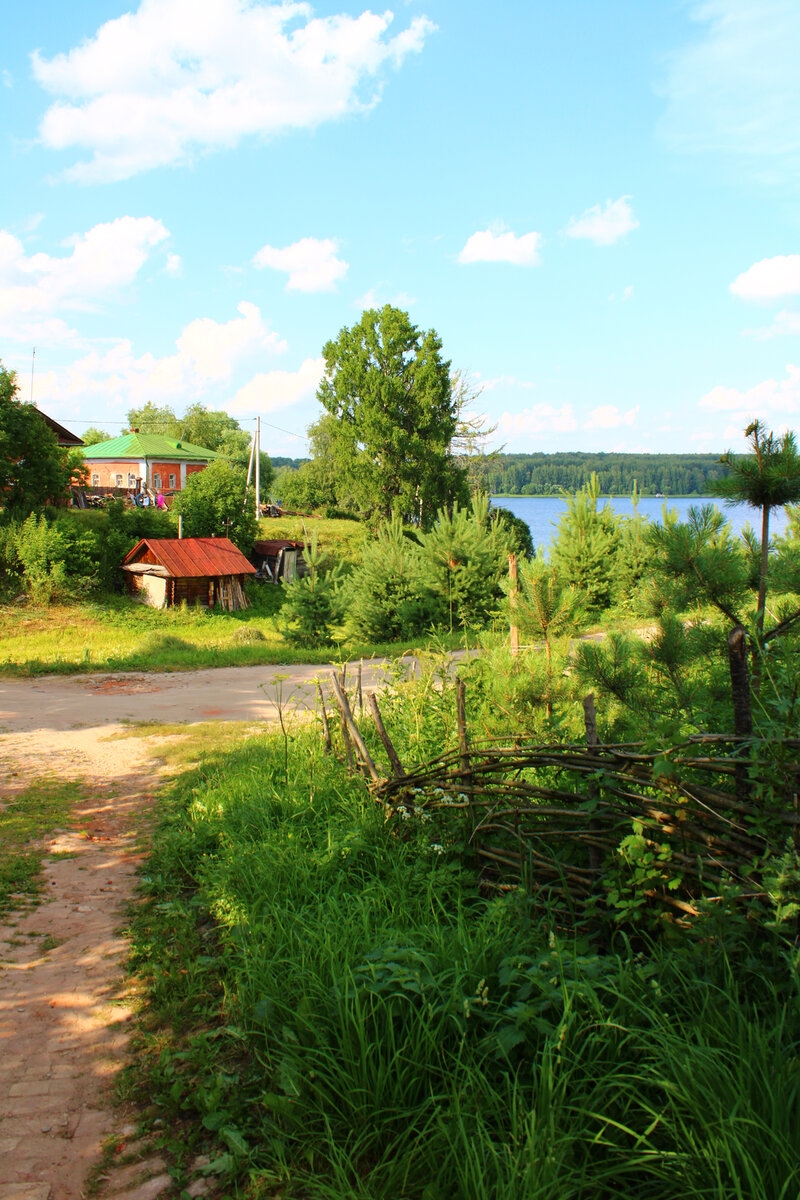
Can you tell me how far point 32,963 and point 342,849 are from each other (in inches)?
65.4

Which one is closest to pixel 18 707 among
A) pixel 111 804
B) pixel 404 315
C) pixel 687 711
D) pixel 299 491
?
pixel 111 804

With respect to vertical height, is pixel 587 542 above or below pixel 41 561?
above

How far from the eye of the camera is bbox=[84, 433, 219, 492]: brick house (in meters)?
A: 53.9

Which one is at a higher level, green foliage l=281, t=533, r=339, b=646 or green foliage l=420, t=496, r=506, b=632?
green foliage l=420, t=496, r=506, b=632

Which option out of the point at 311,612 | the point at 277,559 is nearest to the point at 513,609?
the point at 311,612

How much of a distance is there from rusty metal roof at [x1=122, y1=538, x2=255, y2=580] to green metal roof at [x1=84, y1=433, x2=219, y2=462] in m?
25.7

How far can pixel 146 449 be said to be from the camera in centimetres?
5438

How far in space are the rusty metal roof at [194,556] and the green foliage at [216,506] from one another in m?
3.03

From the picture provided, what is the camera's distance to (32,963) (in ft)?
12.9

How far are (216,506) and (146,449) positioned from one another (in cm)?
2278

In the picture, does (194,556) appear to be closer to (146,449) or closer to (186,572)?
(186,572)

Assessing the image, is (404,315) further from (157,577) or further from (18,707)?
(18,707)

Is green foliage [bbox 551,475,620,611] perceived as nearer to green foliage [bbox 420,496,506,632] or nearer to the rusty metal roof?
green foliage [bbox 420,496,506,632]

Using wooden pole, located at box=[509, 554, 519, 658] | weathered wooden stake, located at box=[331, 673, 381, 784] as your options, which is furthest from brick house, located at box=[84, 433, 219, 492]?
weathered wooden stake, located at box=[331, 673, 381, 784]
